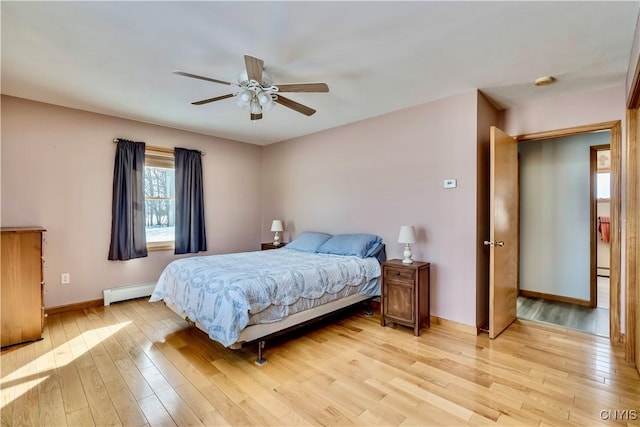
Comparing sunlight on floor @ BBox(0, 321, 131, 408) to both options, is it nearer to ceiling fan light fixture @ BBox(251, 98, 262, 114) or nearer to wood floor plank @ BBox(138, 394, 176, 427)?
wood floor plank @ BBox(138, 394, 176, 427)

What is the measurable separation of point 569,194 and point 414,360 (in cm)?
334

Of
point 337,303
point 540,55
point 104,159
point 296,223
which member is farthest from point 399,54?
point 104,159

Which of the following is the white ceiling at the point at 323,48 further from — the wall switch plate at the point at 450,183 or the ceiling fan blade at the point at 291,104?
the wall switch plate at the point at 450,183

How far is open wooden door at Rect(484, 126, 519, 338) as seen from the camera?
9.59ft

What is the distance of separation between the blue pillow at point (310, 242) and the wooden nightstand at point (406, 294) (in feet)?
3.68

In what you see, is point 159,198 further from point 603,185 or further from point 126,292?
point 603,185

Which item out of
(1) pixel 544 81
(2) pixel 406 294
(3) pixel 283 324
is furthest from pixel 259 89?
(1) pixel 544 81

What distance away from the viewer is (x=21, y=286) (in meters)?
2.81

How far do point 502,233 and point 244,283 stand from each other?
8.44ft

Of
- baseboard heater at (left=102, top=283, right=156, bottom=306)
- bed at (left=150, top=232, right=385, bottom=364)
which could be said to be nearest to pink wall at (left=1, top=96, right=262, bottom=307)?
baseboard heater at (left=102, top=283, right=156, bottom=306)

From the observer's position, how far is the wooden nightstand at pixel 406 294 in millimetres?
3058

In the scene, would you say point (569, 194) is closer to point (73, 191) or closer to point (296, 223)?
point (296, 223)

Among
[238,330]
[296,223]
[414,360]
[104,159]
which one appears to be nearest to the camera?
[238,330]

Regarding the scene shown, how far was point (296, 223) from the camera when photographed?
5.06 meters
